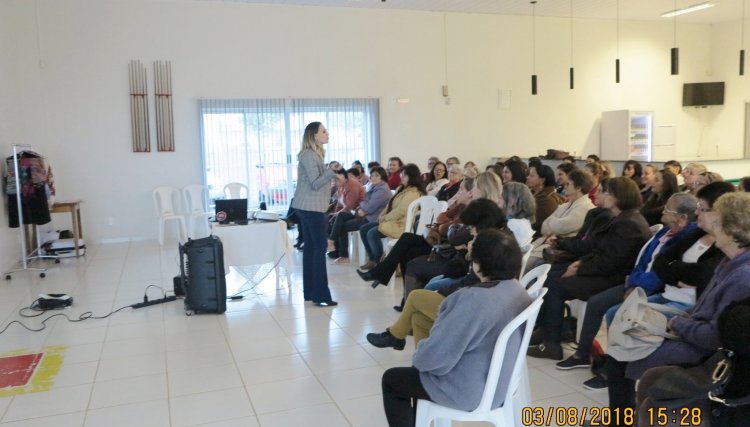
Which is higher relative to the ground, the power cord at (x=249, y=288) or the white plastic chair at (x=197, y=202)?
the white plastic chair at (x=197, y=202)

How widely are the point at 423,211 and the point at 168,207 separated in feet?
16.4

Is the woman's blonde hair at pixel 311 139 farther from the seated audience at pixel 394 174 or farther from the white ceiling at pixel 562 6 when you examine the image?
the white ceiling at pixel 562 6

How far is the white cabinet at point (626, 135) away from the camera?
1105 cm

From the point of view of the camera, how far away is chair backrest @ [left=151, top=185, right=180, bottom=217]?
344 inches

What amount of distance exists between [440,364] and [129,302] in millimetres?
3994

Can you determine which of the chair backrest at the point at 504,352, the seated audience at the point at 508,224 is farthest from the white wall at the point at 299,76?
the chair backrest at the point at 504,352

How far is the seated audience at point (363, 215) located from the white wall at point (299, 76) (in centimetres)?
329

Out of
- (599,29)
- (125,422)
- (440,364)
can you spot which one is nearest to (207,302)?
(125,422)

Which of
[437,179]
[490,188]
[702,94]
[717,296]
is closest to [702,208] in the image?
[717,296]

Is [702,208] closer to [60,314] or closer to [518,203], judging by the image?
[518,203]

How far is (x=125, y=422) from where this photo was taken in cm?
289

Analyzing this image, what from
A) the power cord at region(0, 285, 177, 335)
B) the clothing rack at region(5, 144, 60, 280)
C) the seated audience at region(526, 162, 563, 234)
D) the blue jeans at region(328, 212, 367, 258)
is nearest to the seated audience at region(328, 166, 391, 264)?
the blue jeans at region(328, 212, 367, 258)

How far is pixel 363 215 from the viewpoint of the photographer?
668 centimetres

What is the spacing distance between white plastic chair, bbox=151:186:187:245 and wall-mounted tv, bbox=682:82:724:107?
9877 mm
